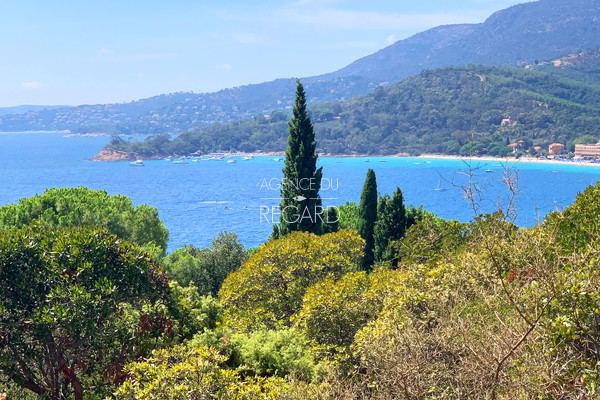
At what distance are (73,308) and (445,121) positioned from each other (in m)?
168

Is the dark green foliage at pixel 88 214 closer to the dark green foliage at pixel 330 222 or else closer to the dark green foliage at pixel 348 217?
the dark green foliage at pixel 330 222

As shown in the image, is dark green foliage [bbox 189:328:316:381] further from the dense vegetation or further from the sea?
the sea

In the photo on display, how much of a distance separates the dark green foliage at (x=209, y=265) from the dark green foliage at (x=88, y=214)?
1.68 meters

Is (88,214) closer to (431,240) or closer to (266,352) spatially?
(431,240)

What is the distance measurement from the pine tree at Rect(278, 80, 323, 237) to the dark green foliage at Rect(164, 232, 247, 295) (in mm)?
3739

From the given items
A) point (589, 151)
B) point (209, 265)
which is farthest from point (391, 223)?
point (589, 151)

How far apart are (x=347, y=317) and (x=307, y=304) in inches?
39.5

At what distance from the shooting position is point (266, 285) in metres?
15.1

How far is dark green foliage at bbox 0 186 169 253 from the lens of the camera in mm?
22688

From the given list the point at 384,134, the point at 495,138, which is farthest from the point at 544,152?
the point at 384,134

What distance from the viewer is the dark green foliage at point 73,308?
8.51 meters

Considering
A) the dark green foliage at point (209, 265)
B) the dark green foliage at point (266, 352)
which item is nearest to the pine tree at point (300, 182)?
the dark green foliage at point (209, 265)

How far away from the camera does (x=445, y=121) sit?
545 ft

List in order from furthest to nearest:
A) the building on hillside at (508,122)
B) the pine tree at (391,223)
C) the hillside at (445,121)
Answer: the building on hillside at (508,122), the hillside at (445,121), the pine tree at (391,223)
